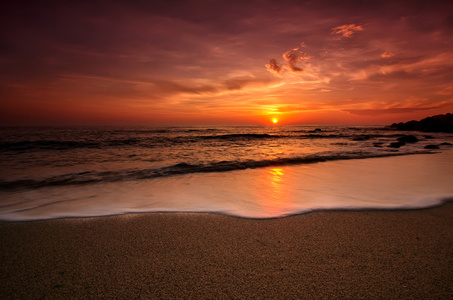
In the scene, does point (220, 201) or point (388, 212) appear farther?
point (220, 201)

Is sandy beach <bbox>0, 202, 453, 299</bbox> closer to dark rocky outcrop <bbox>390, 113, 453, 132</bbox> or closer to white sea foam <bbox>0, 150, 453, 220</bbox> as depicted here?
white sea foam <bbox>0, 150, 453, 220</bbox>

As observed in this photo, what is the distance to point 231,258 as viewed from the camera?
6.85 ft

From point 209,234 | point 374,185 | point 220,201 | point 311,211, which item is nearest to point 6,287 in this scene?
point 209,234

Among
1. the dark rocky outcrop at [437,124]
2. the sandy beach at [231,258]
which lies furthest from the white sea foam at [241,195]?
the dark rocky outcrop at [437,124]

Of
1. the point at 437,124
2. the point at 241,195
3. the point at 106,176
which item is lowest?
the point at 106,176

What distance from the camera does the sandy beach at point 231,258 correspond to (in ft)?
5.57

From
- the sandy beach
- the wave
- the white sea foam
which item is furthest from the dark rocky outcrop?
the sandy beach

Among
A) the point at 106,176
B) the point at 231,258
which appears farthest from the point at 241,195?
the point at 106,176

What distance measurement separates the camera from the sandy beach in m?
1.70

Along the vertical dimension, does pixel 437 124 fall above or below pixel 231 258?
above

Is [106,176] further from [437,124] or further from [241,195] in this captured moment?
[437,124]

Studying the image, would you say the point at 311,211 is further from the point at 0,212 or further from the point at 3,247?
the point at 0,212

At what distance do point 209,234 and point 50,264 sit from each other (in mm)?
1519

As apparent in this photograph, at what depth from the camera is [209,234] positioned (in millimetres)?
2635
